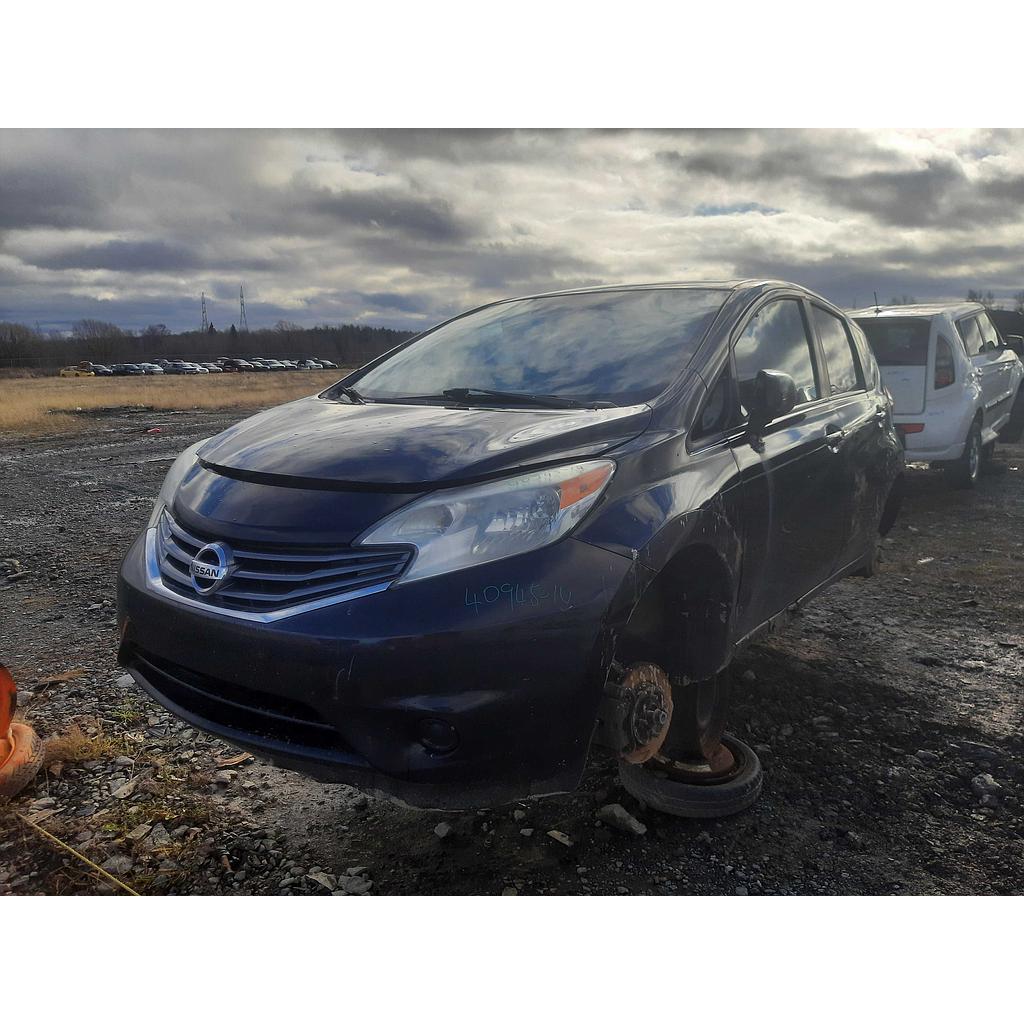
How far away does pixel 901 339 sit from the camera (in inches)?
228

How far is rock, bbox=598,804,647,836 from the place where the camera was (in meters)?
2.02

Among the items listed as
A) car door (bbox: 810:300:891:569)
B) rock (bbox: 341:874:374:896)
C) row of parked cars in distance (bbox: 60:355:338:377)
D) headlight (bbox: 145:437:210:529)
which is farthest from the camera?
row of parked cars in distance (bbox: 60:355:338:377)

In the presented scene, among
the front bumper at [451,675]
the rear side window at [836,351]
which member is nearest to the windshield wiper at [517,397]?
the front bumper at [451,675]

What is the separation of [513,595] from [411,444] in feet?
1.62

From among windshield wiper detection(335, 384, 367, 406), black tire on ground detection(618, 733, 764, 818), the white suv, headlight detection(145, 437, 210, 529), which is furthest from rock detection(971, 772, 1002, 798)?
the white suv

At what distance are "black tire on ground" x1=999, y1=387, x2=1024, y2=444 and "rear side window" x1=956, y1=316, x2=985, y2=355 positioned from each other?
1.80 metres

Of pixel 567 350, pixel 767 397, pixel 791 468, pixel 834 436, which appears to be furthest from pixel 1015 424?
pixel 567 350

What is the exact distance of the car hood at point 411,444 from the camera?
173 cm

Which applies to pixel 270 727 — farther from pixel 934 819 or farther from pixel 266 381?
pixel 266 381

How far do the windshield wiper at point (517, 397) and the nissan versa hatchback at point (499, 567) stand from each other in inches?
0.5

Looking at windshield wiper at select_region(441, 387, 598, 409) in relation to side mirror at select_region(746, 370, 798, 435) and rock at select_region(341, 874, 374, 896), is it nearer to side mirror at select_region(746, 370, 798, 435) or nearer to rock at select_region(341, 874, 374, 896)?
side mirror at select_region(746, 370, 798, 435)

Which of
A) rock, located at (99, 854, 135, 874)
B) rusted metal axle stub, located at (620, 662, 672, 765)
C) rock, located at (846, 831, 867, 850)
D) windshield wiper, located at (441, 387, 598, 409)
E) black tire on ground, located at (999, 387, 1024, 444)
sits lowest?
rock, located at (99, 854, 135, 874)

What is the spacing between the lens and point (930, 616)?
353cm

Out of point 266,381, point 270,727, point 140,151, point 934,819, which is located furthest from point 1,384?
point 934,819
